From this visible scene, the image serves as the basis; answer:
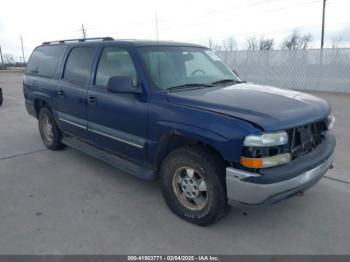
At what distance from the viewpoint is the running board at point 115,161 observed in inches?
141

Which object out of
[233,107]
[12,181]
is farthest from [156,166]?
[12,181]

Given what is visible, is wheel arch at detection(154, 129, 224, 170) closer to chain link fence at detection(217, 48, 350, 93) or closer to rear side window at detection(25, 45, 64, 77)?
rear side window at detection(25, 45, 64, 77)

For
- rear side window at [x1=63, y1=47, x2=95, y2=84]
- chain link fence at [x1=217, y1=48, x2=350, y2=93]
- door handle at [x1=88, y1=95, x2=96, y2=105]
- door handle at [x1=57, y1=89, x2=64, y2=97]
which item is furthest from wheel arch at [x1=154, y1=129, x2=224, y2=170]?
chain link fence at [x1=217, y1=48, x2=350, y2=93]

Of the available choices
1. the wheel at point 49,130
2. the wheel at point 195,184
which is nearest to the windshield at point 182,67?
the wheel at point 195,184

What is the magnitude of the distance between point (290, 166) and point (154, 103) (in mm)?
1492

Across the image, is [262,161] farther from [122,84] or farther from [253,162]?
[122,84]

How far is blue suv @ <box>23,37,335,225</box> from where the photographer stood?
8.77 ft

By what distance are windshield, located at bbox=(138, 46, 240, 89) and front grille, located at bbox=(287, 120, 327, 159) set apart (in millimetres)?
1217

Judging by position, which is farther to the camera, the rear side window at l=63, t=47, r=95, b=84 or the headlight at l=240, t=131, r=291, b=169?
the rear side window at l=63, t=47, r=95, b=84

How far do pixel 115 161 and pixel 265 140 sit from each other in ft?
6.90

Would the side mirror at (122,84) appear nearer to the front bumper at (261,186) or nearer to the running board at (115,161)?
the running board at (115,161)

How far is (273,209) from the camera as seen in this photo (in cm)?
351

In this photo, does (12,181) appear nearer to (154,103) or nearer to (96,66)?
(96,66)

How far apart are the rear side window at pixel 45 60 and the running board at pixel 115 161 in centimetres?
126
